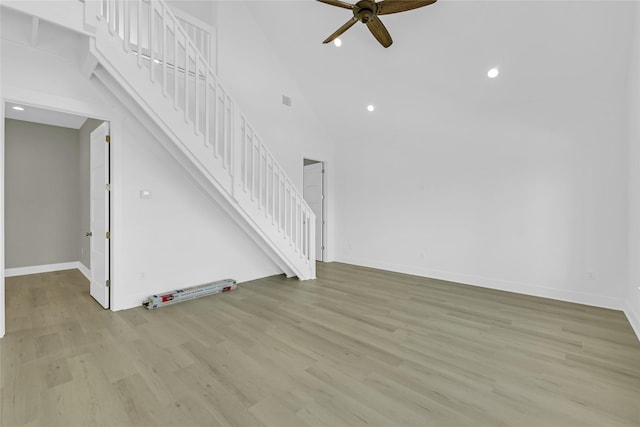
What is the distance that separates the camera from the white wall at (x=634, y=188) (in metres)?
2.90

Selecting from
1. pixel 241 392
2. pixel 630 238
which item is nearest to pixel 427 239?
pixel 630 238

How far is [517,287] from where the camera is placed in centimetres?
424

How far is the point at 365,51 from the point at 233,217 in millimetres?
3310

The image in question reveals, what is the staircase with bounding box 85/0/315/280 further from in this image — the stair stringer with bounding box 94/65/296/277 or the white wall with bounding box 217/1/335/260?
the white wall with bounding box 217/1/335/260

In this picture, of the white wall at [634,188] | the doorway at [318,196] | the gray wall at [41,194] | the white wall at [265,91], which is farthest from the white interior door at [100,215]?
the white wall at [634,188]

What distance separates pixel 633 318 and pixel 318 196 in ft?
17.6

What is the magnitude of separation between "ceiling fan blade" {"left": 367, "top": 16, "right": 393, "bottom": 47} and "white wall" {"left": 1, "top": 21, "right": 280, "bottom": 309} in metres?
2.95

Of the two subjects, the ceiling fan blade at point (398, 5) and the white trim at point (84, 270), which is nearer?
the ceiling fan blade at point (398, 5)

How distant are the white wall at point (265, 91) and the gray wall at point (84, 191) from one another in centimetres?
268

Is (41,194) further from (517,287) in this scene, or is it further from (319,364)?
(517,287)

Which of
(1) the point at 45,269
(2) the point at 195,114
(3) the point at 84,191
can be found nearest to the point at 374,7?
(2) the point at 195,114

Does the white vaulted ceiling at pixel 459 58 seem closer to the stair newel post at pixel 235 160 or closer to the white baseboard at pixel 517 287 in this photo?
the stair newel post at pixel 235 160

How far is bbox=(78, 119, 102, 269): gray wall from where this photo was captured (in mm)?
5051

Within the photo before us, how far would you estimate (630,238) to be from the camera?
330 cm
